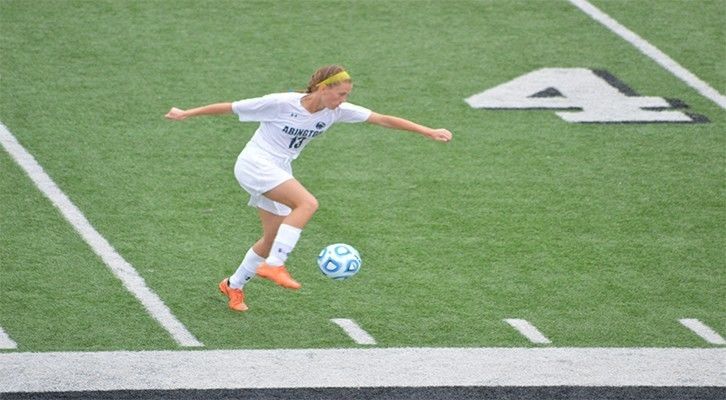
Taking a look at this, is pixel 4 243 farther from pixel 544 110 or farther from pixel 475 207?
pixel 544 110

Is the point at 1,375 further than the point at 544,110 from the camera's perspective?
No

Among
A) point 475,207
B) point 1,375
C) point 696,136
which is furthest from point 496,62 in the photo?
point 1,375

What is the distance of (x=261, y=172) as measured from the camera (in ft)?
36.1

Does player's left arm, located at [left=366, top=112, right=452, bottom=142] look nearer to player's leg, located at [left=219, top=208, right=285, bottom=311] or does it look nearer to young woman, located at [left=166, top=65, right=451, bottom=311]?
young woman, located at [left=166, top=65, right=451, bottom=311]

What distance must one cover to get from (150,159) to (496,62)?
4.56 meters

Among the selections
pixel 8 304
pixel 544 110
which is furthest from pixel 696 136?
pixel 8 304

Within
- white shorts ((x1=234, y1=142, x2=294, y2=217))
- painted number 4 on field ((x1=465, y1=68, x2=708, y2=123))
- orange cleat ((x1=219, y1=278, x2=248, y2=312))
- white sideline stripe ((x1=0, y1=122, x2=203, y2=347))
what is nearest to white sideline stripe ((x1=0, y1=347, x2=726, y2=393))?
white sideline stripe ((x1=0, y1=122, x2=203, y2=347))

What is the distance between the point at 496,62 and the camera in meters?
17.4

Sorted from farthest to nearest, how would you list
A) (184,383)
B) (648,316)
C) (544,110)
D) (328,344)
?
(544,110)
(648,316)
(328,344)
(184,383)

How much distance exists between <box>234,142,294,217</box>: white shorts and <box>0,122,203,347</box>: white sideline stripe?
1033 millimetres

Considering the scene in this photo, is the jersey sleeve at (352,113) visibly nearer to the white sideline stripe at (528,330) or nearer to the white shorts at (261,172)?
the white shorts at (261,172)

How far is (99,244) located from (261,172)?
84.1 inches

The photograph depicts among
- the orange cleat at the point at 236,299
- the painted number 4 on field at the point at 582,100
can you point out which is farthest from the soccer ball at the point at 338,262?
the painted number 4 on field at the point at 582,100

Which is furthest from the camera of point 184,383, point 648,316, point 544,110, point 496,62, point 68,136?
point 496,62
